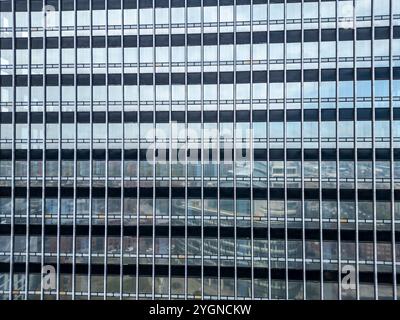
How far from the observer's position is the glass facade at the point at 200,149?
48.5 feet

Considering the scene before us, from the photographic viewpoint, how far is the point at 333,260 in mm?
14797

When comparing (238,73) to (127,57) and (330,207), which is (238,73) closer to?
(127,57)

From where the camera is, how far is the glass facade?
14.8m

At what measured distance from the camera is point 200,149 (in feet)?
49.8

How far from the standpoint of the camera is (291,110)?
15.0m

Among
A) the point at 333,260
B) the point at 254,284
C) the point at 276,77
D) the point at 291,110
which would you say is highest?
the point at 276,77

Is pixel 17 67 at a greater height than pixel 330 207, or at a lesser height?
greater

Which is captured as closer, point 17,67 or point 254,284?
point 254,284
